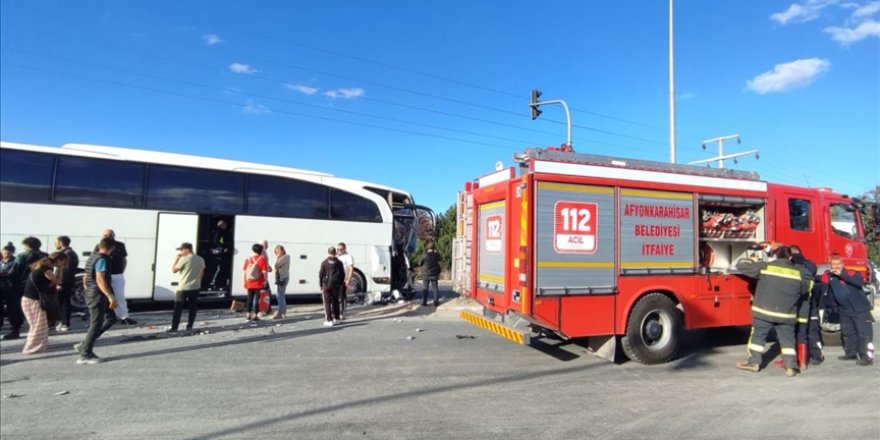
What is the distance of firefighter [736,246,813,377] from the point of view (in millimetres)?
6508

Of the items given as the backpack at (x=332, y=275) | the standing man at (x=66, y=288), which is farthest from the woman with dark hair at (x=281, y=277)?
the standing man at (x=66, y=288)

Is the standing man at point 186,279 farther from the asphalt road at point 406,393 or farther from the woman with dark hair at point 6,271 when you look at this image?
the woman with dark hair at point 6,271

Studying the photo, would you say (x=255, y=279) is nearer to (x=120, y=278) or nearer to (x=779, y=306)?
(x=120, y=278)

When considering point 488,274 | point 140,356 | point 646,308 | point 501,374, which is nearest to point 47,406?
point 140,356

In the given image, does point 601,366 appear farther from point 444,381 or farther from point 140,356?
point 140,356

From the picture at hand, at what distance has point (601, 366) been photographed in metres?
6.80

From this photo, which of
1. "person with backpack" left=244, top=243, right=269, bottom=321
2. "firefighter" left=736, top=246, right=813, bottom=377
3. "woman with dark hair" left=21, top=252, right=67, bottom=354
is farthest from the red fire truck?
"woman with dark hair" left=21, top=252, right=67, bottom=354

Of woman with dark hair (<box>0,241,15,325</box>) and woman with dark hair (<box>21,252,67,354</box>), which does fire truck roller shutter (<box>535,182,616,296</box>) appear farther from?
woman with dark hair (<box>0,241,15,325</box>)

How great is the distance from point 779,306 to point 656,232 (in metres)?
1.81

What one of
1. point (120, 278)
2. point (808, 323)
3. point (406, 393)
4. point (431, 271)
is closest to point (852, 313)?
point (808, 323)

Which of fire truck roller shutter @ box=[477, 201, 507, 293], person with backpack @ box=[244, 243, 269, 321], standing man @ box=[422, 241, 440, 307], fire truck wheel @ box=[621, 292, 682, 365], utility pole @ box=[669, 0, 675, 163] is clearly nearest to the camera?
fire truck wheel @ box=[621, 292, 682, 365]

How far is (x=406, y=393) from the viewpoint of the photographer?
543cm

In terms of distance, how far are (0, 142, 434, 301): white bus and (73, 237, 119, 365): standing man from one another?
4189mm

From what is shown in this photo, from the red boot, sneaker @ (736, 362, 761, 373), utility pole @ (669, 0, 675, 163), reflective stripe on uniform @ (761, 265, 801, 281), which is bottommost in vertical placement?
sneaker @ (736, 362, 761, 373)
